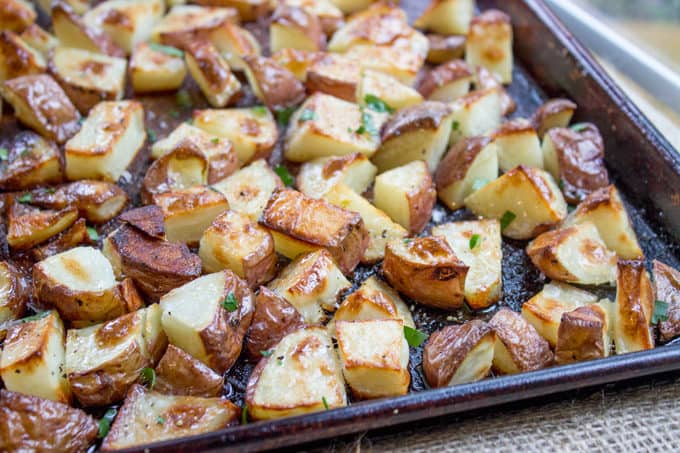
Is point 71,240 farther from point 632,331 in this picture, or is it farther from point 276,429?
point 632,331

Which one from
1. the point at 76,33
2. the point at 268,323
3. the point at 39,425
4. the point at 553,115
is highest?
the point at 553,115

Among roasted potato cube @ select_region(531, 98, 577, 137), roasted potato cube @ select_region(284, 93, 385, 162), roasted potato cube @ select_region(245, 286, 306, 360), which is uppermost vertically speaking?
roasted potato cube @ select_region(531, 98, 577, 137)

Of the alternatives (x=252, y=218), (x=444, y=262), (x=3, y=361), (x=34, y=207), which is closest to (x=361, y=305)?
(x=444, y=262)

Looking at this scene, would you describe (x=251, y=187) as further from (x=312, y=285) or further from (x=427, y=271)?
(x=427, y=271)

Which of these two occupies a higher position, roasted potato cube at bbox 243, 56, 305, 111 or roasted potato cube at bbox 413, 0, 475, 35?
roasted potato cube at bbox 413, 0, 475, 35

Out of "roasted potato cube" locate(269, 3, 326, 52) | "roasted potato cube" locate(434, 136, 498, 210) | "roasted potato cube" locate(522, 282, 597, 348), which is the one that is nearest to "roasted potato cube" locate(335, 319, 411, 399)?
"roasted potato cube" locate(522, 282, 597, 348)

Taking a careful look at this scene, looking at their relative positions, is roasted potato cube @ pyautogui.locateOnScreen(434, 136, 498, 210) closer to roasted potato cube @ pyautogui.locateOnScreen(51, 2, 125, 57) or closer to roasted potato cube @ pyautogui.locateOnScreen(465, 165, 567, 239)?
roasted potato cube @ pyautogui.locateOnScreen(465, 165, 567, 239)

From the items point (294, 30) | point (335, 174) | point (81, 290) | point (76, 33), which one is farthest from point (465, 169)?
point (76, 33)
